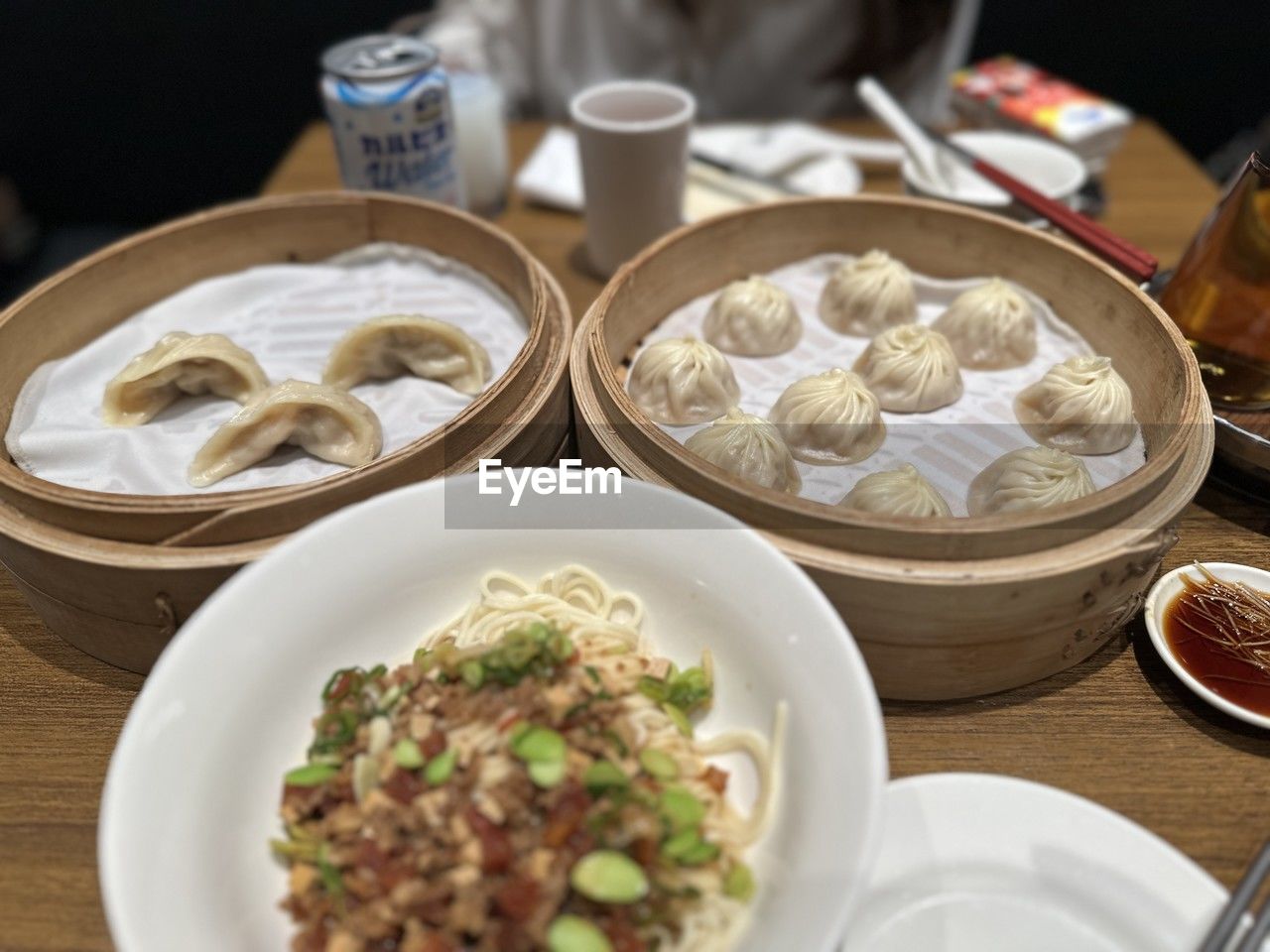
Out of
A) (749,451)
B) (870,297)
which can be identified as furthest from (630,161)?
(749,451)

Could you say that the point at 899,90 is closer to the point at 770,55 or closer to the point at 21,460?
the point at 770,55

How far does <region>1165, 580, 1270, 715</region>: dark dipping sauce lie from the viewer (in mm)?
1436

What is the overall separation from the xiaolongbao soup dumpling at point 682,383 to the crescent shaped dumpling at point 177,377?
0.83m

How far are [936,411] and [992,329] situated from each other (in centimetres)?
24

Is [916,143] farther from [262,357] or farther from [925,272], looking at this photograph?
[262,357]

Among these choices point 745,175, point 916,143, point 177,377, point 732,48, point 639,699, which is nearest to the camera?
point 639,699

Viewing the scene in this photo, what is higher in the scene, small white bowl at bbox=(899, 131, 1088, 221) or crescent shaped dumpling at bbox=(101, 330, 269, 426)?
small white bowl at bbox=(899, 131, 1088, 221)

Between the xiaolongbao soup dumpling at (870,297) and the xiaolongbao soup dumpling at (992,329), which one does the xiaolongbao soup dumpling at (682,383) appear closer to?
the xiaolongbao soup dumpling at (870,297)

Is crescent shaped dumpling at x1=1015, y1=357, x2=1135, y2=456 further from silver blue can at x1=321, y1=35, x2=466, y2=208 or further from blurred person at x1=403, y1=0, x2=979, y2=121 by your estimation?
blurred person at x1=403, y1=0, x2=979, y2=121

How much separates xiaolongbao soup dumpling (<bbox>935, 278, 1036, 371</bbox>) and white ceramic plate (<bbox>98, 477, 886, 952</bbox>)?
3.20ft

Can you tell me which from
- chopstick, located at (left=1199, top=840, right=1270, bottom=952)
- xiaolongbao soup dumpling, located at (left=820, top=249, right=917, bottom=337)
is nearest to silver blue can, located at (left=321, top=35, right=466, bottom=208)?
xiaolongbao soup dumpling, located at (left=820, top=249, right=917, bottom=337)

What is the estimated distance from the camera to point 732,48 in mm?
3885

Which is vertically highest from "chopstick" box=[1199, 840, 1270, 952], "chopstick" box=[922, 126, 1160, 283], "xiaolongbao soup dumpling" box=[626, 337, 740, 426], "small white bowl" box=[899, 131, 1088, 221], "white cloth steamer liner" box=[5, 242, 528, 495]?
"chopstick" box=[922, 126, 1160, 283]

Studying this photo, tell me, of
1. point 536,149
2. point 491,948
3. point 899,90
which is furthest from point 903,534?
point 899,90
